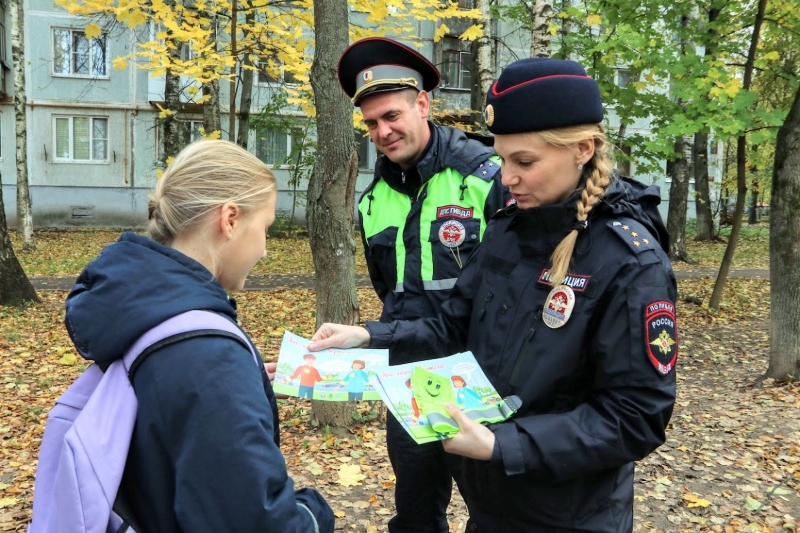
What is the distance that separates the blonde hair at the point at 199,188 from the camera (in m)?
1.62

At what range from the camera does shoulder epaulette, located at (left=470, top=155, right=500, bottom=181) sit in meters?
2.81

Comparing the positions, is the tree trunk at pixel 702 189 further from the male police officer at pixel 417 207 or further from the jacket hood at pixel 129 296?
the jacket hood at pixel 129 296

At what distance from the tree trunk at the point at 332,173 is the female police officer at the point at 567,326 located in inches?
109

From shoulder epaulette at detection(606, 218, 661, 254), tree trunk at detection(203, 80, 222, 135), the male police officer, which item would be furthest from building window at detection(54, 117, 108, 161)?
shoulder epaulette at detection(606, 218, 661, 254)

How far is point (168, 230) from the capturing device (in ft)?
5.39

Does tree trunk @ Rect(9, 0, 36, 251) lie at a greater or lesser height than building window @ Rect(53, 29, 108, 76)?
lesser

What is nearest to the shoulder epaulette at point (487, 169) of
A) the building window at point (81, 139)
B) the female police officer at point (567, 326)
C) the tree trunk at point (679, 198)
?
the female police officer at point (567, 326)

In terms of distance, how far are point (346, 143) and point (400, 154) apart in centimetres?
189

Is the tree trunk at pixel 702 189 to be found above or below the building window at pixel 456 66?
below

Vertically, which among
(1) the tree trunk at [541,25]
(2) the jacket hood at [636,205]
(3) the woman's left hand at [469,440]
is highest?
(1) the tree trunk at [541,25]

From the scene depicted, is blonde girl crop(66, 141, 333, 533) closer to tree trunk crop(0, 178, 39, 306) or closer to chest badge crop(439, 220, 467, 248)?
chest badge crop(439, 220, 467, 248)

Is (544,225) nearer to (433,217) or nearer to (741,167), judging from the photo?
(433,217)

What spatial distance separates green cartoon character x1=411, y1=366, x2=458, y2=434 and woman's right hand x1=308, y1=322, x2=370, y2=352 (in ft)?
2.08

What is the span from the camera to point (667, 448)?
516 cm
